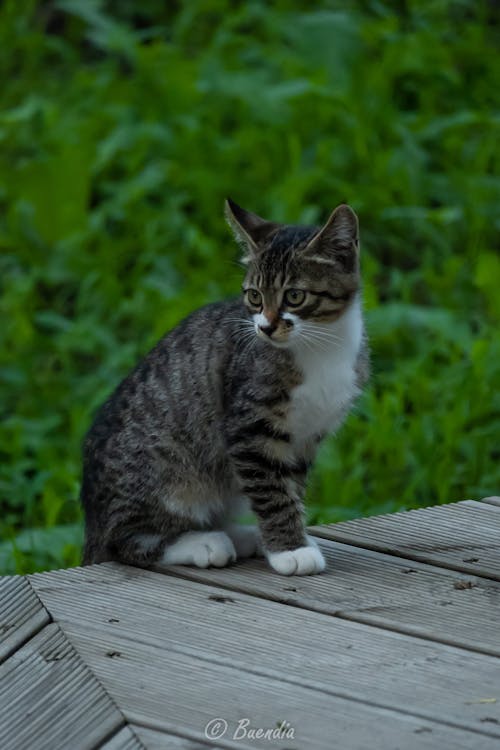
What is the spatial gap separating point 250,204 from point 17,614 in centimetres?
444

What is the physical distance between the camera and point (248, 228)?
3.89 metres

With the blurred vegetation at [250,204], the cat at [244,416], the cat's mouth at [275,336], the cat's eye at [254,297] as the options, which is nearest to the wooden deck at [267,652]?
the cat at [244,416]

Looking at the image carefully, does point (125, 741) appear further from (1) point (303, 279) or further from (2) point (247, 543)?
(1) point (303, 279)

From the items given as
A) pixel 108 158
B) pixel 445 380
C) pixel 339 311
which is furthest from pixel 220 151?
pixel 339 311

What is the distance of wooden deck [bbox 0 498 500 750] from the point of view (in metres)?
2.58

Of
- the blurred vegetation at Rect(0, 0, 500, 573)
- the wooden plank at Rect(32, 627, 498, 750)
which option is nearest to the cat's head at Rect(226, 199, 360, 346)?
the wooden plank at Rect(32, 627, 498, 750)

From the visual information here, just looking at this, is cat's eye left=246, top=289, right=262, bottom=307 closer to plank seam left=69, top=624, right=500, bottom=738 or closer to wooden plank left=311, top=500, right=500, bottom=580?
wooden plank left=311, top=500, right=500, bottom=580

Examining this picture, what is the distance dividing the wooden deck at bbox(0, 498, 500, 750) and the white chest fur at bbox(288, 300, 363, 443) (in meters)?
0.38

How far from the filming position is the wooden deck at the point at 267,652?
8.47 feet

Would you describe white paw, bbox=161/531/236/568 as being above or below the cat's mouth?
below

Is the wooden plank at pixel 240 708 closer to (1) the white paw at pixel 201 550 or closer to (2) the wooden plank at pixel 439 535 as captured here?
(1) the white paw at pixel 201 550

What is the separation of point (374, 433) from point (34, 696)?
2.97 metres

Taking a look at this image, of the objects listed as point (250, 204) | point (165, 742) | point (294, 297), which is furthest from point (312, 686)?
point (250, 204)

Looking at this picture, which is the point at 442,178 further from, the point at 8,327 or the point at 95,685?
the point at 95,685
